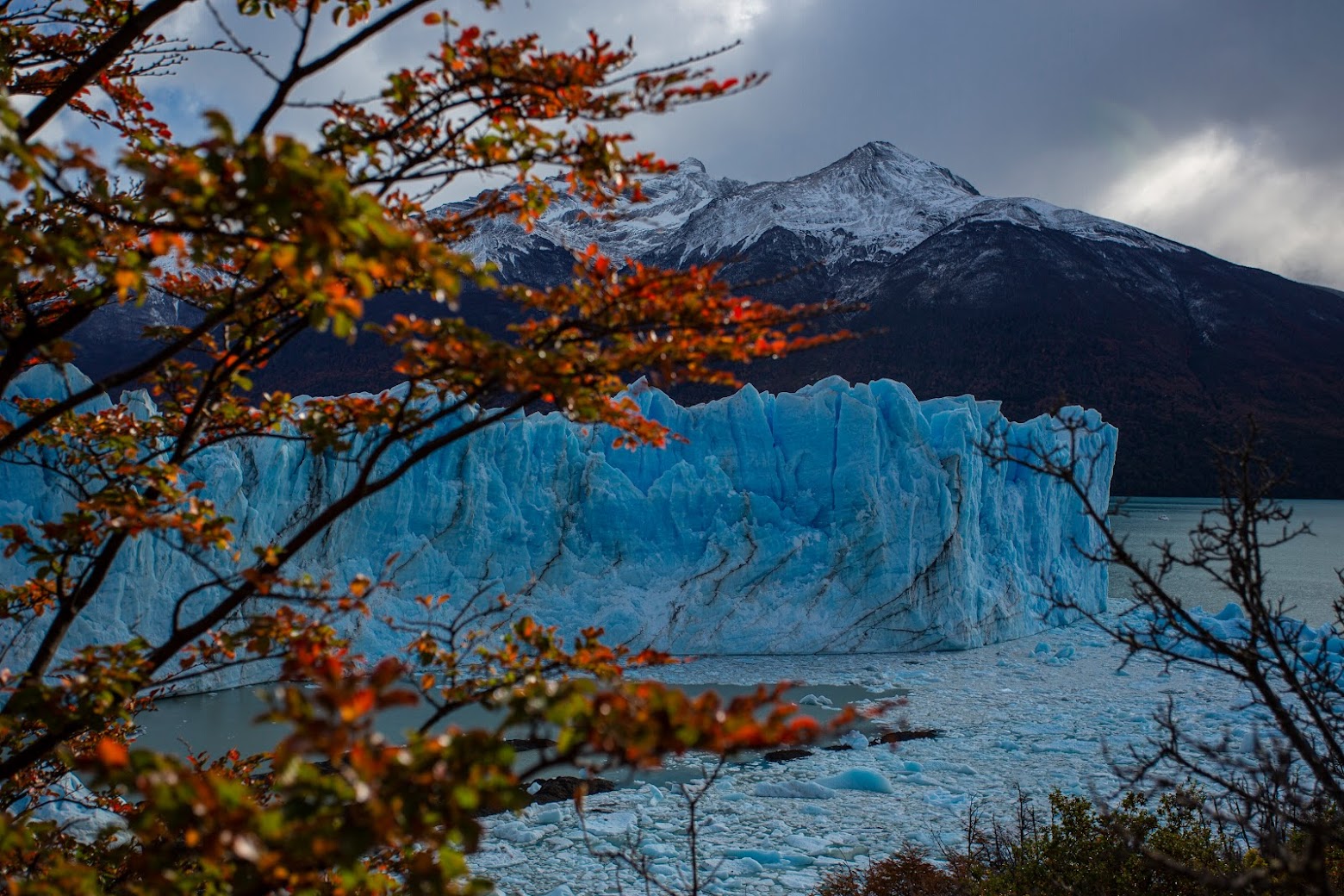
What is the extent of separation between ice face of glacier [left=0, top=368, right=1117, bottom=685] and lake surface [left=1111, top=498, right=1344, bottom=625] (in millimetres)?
3512

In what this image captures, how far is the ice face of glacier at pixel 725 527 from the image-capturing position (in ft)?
47.6

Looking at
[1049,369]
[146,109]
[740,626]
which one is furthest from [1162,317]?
[146,109]

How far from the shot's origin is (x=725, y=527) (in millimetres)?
15672

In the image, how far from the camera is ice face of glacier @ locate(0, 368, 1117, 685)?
47.6 feet

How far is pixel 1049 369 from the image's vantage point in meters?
63.4

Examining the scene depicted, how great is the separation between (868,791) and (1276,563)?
2984 centimetres

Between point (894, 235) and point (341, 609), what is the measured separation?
8032cm

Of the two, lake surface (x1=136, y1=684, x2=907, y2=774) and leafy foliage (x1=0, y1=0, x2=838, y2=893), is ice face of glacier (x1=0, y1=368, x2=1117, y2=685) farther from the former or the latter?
leafy foliage (x1=0, y1=0, x2=838, y2=893)

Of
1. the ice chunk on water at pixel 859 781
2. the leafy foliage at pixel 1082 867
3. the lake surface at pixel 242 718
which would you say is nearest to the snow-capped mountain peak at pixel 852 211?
the lake surface at pixel 242 718

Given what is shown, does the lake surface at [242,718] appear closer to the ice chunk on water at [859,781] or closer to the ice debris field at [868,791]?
the ice debris field at [868,791]

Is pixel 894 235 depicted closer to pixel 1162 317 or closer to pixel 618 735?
pixel 1162 317

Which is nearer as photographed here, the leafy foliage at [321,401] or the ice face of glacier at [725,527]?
the leafy foliage at [321,401]

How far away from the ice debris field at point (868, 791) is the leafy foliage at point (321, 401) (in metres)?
2.43

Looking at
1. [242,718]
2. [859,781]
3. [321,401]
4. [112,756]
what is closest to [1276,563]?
[859,781]
